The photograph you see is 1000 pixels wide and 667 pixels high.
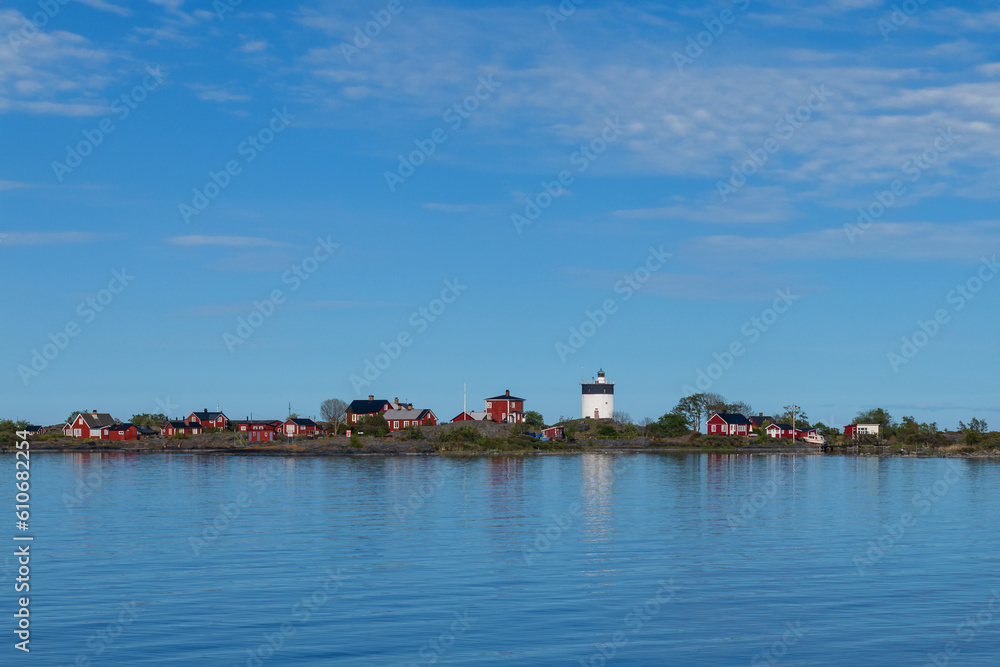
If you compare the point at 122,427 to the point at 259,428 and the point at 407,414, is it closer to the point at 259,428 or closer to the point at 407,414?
the point at 259,428

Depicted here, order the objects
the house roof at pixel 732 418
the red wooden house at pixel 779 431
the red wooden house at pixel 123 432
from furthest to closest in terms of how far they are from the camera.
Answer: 1. the red wooden house at pixel 123 432
2. the red wooden house at pixel 779 431
3. the house roof at pixel 732 418

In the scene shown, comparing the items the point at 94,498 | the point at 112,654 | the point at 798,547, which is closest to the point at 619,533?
the point at 798,547

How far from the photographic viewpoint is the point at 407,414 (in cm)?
15075

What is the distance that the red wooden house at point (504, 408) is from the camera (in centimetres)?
15712

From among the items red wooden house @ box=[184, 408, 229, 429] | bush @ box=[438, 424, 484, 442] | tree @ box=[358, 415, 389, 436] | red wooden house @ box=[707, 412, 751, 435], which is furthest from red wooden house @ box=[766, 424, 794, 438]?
red wooden house @ box=[184, 408, 229, 429]

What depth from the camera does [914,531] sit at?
3928 cm

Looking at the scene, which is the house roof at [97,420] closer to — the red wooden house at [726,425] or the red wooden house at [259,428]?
the red wooden house at [259,428]

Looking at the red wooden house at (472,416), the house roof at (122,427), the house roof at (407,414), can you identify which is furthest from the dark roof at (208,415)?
the red wooden house at (472,416)

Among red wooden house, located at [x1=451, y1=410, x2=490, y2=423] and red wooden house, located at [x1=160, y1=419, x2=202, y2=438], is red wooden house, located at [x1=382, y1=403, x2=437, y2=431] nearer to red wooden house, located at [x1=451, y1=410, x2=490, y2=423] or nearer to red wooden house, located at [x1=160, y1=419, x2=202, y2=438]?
red wooden house, located at [x1=451, y1=410, x2=490, y2=423]

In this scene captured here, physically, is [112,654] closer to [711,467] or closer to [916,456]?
[711,467]

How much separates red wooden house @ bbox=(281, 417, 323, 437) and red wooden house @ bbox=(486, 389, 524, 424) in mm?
30101

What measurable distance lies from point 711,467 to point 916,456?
5104 centimetres

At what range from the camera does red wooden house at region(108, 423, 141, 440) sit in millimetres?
152500

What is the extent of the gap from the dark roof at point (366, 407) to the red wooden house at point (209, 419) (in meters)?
23.1
